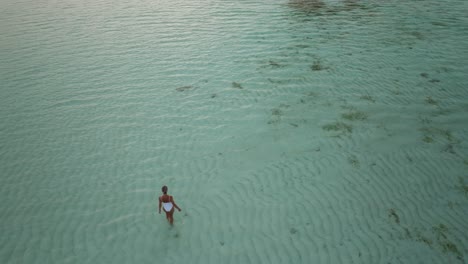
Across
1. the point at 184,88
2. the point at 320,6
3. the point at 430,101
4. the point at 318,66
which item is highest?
the point at 320,6

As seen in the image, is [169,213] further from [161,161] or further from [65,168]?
[65,168]

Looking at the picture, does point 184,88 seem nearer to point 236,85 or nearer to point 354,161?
point 236,85

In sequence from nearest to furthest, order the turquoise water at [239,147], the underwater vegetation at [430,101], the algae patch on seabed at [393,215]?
the turquoise water at [239,147]
the algae patch on seabed at [393,215]
the underwater vegetation at [430,101]

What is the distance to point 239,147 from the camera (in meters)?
8.22

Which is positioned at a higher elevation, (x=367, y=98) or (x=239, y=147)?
(x=367, y=98)

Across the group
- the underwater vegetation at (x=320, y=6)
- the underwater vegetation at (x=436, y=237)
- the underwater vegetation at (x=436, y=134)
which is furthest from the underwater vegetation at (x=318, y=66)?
the underwater vegetation at (x=320, y=6)

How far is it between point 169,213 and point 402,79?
33.7 feet

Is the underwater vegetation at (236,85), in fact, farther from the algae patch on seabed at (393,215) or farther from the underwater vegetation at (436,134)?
the algae patch on seabed at (393,215)

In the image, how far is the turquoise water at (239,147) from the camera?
5.79m

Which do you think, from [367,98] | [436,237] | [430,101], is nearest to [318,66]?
[367,98]

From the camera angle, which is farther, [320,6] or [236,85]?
[320,6]

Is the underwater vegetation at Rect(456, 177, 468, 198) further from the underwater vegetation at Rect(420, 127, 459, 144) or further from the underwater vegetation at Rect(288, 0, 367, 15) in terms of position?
Result: the underwater vegetation at Rect(288, 0, 367, 15)

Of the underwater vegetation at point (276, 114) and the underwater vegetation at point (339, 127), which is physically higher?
the underwater vegetation at point (276, 114)

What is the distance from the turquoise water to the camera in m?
5.79
